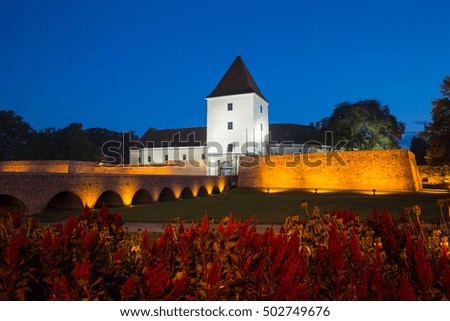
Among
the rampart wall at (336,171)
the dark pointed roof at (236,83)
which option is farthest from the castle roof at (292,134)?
the rampart wall at (336,171)

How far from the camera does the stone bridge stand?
1435cm

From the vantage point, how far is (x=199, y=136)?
54.5m

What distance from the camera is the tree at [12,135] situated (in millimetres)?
60531

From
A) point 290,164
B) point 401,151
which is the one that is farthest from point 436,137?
point 290,164

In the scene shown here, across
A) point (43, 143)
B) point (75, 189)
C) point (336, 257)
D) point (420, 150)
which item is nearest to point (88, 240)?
point (336, 257)

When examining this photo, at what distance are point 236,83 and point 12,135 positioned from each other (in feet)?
148

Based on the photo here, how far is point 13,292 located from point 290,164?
3539cm

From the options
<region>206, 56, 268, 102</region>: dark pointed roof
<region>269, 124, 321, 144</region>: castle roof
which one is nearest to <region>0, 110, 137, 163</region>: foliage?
<region>206, 56, 268, 102</region>: dark pointed roof

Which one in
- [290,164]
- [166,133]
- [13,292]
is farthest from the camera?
[166,133]

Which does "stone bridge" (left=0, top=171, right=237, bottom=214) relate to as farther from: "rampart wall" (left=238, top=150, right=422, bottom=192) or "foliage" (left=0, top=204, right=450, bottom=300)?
"rampart wall" (left=238, top=150, right=422, bottom=192)

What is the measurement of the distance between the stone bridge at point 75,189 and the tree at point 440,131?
19.3 m

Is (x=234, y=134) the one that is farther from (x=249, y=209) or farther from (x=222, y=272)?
(x=222, y=272)
